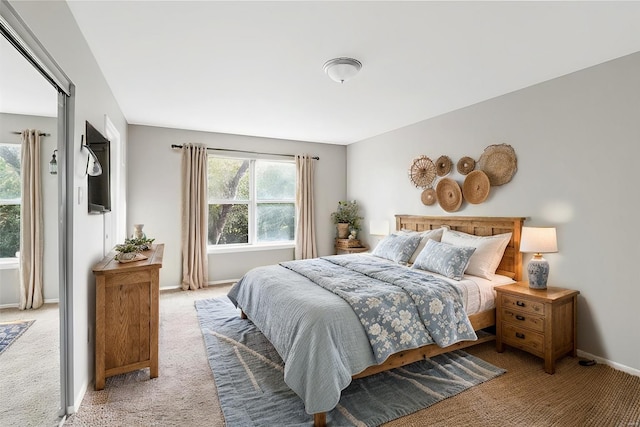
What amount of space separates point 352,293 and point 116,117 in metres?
3.23

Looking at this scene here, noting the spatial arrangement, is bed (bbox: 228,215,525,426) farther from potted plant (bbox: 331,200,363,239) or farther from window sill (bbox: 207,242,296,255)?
potted plant (bbox: 331,200,363,239)

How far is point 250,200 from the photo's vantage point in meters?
5.45

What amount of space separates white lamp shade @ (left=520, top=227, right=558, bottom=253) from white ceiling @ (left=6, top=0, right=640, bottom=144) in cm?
142

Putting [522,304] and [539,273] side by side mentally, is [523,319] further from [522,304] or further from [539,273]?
[539,273]

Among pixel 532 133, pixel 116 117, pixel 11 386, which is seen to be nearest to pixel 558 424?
pixel 532 133

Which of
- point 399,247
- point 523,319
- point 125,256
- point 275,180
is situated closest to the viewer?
point 125,256

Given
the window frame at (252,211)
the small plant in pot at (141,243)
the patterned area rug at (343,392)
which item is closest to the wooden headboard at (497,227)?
the patterned area rug at (343,392)

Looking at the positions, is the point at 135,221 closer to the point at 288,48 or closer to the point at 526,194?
the point at 288,48

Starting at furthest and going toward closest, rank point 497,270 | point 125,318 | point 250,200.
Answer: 1. point 250,200
2. point 497,270
3. point 125,318

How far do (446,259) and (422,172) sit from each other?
5.30ft

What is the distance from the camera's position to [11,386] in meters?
1.30

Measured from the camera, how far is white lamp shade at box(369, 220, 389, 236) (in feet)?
16.3

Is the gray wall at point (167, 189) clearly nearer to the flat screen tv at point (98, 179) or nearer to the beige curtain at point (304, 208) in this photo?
the beige curtain at point (304, 208)

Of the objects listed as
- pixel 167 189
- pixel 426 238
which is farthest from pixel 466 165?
pixel 167 189
